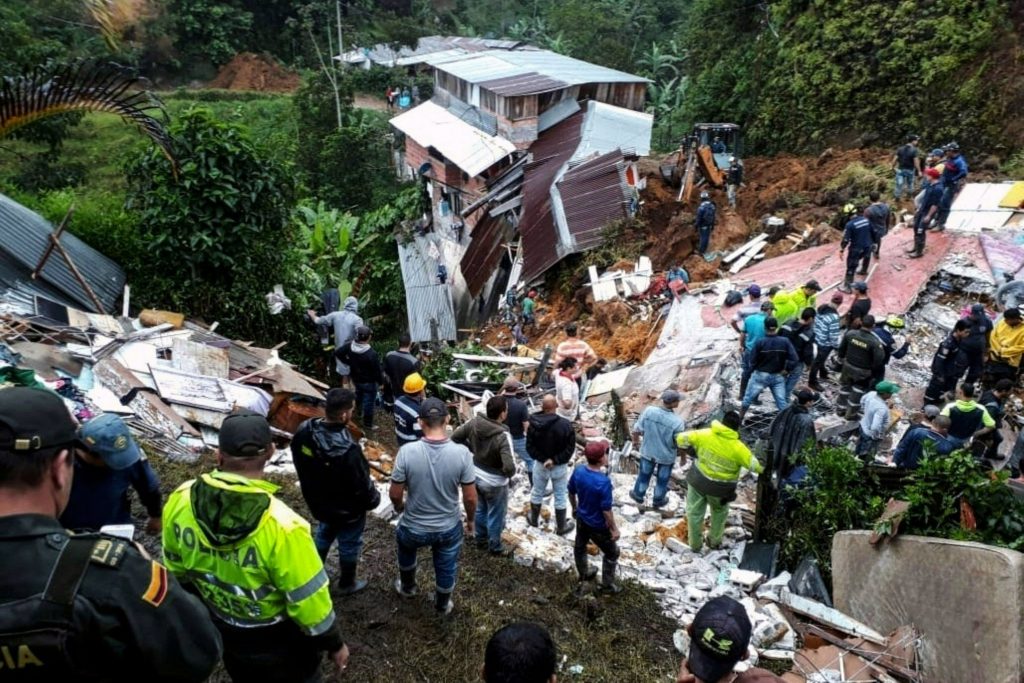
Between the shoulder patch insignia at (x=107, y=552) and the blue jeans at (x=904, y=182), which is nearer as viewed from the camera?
the shoulder patch insignia at (x=107, y=552)

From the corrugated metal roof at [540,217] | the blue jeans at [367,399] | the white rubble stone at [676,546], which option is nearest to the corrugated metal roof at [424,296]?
the corrugated metal roof at [540,217]

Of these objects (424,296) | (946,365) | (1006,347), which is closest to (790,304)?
(946,365)

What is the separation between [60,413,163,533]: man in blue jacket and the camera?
386 centimetres

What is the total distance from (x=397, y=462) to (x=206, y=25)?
1660 inches

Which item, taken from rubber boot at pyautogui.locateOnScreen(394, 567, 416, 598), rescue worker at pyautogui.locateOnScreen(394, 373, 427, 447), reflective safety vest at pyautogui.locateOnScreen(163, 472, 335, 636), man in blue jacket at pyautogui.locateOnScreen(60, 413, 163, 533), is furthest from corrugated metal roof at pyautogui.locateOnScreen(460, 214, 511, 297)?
reflective safety vest at pyautogui.locateOnScreen(163, 472, 335, 636)

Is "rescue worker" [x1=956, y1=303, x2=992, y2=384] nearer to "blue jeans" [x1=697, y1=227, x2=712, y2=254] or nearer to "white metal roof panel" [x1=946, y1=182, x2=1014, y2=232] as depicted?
"white metal roof panel" [x1=946, y1=182, x2=1014, y2=232]

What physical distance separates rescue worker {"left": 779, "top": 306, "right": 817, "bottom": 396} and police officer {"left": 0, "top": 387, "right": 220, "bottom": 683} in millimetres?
8453

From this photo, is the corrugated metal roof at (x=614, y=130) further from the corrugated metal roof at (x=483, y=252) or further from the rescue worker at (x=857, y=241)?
the rescue worker at (x=857, y=241)

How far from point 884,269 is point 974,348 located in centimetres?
366

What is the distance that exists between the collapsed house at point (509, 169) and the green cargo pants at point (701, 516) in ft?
34.1

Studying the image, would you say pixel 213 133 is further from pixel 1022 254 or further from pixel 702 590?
pixel 1022 254

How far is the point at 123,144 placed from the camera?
29250 millimetres

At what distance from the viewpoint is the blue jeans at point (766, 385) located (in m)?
8.87

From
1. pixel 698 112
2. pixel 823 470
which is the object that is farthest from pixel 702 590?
pixel 698 112
